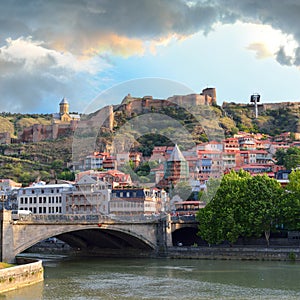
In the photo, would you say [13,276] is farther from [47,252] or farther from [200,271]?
[47,252]

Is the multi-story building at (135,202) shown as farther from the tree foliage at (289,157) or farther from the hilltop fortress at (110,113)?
the tree foliage at (289,157)

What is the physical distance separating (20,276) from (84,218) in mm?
10897

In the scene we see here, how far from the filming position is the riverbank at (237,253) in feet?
115

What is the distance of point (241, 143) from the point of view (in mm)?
81250

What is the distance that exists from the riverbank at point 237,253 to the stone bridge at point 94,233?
3.50ft

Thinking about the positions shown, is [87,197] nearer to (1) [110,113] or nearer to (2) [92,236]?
(2) [92,236]

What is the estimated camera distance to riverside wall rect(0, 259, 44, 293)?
23.6 meters

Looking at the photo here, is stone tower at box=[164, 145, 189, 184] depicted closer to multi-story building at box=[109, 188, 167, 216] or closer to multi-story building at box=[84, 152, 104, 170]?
multi-story building at box=[109, 188, 167, 216]

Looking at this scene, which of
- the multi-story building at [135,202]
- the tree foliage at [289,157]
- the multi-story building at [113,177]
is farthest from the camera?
the tree foliage at [289,157]

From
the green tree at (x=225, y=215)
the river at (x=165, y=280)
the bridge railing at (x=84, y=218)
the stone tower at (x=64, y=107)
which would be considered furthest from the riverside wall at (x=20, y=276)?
the stone tower at (x=64, y=107)

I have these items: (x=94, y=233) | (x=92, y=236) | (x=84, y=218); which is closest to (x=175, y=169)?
(x=84, y=218)

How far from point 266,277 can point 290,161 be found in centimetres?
4082

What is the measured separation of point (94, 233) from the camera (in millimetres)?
38531

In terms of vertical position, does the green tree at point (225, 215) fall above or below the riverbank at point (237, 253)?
above
